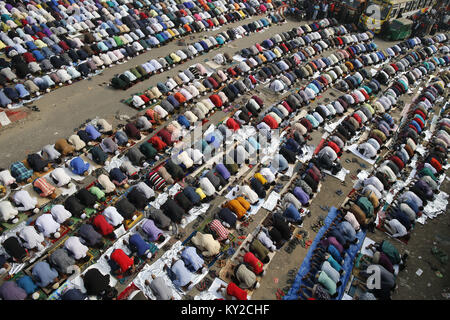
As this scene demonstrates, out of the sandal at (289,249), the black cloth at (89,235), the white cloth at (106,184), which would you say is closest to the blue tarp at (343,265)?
the sandal at (289,249)

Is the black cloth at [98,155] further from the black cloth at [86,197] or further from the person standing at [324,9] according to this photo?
the person standing at [324,9]

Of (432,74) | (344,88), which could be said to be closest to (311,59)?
(344,88)

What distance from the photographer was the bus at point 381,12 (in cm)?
3544

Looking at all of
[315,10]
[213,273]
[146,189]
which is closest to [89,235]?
[146,189]

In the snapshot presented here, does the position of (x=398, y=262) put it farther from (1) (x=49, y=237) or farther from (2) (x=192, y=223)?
(1) (x=49, y=237)

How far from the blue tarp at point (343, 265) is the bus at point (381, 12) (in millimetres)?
30272

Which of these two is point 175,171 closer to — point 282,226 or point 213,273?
point 213,273

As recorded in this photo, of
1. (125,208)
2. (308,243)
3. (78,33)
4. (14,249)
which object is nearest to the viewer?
(14,249)

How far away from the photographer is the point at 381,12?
3591 cm

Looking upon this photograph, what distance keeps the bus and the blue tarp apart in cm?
3027

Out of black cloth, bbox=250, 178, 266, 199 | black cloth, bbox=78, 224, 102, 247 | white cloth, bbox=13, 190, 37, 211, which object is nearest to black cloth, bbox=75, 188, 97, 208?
black cloth, bbox=78, 224, 102, 247

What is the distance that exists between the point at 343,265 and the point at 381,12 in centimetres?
3414

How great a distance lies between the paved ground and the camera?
13.7 m
